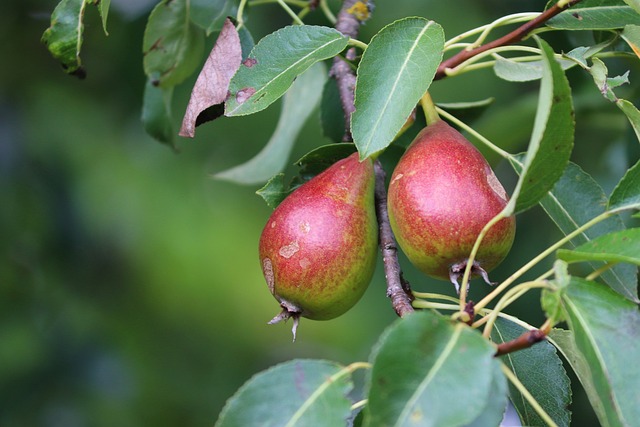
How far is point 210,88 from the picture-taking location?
1057mm

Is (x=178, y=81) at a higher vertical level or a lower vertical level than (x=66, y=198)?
higher

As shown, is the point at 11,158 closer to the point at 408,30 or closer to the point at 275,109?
the point at 275,109

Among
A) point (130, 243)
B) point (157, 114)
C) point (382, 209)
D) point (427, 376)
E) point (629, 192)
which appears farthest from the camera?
point (130, 243)

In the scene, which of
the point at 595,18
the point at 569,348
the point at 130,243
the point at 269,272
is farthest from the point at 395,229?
the point at 130,243

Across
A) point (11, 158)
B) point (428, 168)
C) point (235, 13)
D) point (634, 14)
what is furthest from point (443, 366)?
point (11, 158)

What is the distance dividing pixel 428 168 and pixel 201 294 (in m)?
1.44

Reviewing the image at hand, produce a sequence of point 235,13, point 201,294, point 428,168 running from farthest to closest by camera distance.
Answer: point 201,294, point 235,13, point 428,168

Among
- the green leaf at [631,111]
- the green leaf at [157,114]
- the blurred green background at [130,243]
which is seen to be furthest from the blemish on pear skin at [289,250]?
the blurred green background at [130,243]

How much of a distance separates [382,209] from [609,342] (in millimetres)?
416

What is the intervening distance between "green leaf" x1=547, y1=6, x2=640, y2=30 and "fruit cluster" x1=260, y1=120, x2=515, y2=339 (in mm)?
213

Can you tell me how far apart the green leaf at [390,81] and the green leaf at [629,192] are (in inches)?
10.0

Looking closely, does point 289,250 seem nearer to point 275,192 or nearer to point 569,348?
Result: point 275,192

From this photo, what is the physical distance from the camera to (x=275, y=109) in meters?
2.33

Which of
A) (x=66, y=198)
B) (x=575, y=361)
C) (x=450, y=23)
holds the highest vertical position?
(x=575, y=361)
